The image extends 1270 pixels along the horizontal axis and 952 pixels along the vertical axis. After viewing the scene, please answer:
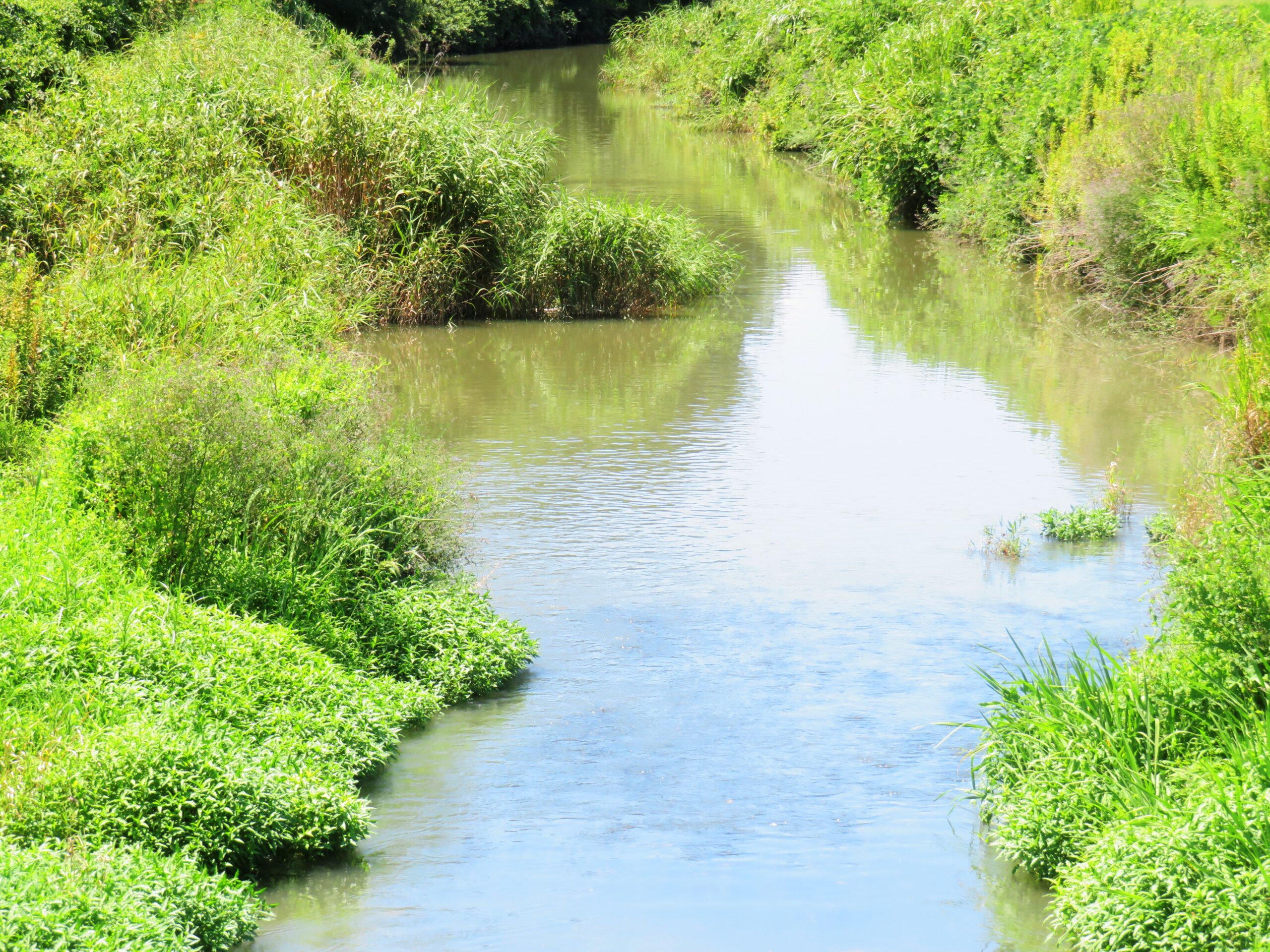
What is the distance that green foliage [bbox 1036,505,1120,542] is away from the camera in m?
9.60

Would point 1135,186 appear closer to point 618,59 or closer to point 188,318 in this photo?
point 188,318

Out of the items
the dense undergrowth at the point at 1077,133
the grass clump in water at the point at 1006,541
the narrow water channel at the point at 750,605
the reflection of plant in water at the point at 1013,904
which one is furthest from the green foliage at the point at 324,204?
the reflection of plant in water at the point at 1013,904

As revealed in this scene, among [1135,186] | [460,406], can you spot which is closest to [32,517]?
[460,406]

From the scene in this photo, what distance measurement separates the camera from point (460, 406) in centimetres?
1330

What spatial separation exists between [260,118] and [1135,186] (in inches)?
364

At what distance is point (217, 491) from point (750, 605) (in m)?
3.07

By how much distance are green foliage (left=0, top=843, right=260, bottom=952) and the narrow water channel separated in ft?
1.20

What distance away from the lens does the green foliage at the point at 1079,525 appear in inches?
378

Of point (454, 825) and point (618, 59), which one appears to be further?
point (618, 59)

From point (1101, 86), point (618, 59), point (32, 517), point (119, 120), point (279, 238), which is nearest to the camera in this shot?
point (32, 517)

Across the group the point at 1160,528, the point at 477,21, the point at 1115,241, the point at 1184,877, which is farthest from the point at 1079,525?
the point at 477,21

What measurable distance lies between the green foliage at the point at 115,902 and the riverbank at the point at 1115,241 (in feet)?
9.54

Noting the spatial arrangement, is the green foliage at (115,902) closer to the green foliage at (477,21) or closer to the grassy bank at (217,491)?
the grassy bank at (217,491)

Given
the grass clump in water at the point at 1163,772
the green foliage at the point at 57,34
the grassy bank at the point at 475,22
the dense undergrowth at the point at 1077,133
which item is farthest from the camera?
the grassy bank at the point at 475,22
